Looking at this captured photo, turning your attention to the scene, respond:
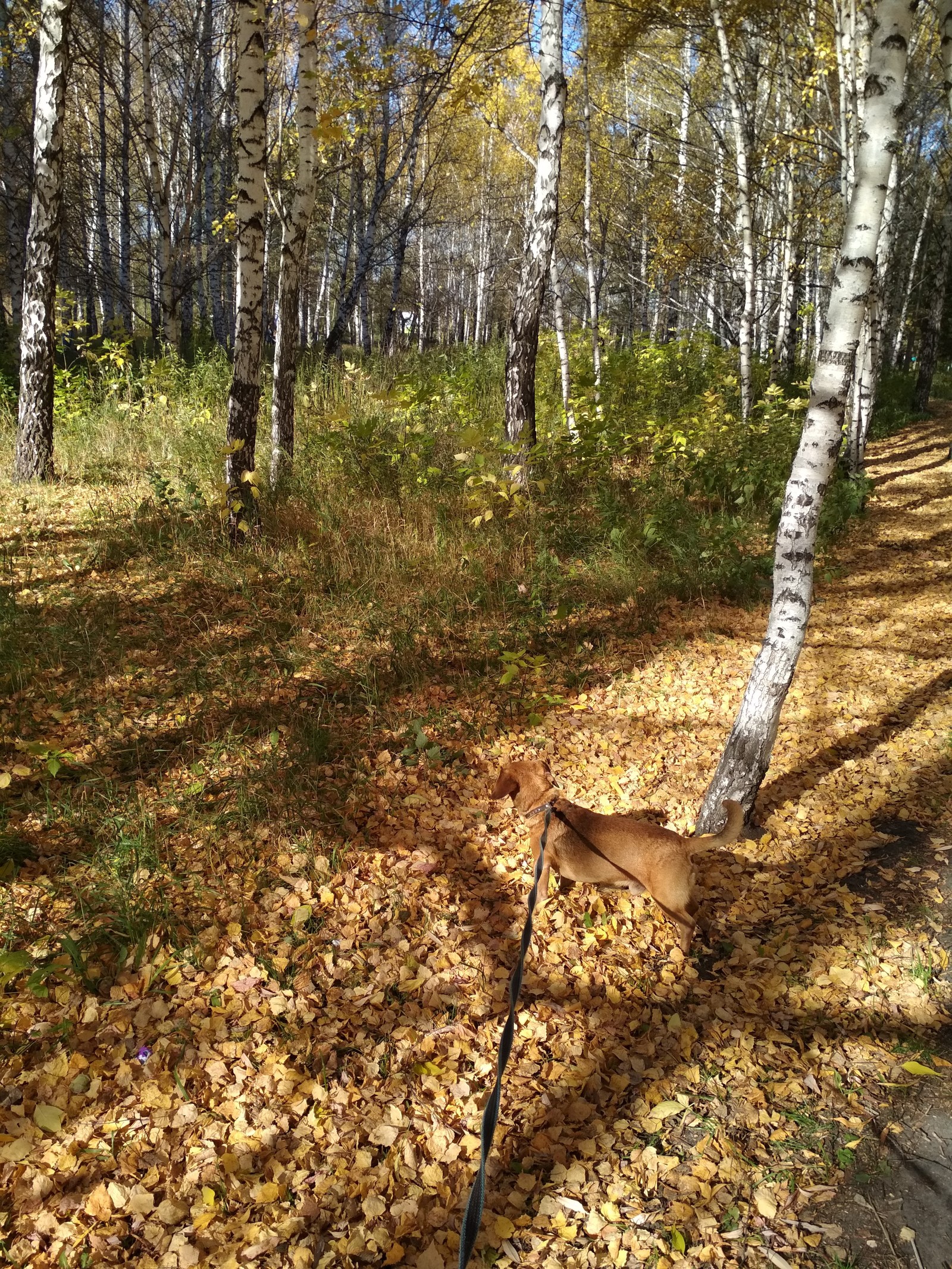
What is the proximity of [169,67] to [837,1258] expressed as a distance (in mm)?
21332

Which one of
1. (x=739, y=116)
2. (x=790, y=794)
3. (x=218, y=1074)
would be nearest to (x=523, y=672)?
(x=790, y=794)

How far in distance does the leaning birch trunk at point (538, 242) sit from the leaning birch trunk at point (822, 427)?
4.26 metres

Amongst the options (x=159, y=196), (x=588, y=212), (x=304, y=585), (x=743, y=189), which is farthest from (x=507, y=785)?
(x=159, y=196)

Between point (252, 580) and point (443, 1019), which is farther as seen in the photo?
point (252, 580)

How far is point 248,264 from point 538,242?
10.5 feet

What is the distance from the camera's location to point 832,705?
4.59 metres

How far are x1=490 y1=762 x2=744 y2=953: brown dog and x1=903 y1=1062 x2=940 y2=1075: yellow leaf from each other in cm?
83

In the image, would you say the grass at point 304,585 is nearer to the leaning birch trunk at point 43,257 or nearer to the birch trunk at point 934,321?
the leaning birch trunk at point 43,257

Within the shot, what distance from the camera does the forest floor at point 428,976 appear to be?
81.1 inches

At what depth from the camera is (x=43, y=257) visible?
7.34m

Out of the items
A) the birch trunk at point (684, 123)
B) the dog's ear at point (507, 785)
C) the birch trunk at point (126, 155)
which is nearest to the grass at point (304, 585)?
the dog's ear at point (507, 785)

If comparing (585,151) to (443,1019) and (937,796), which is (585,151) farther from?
(443,1019)

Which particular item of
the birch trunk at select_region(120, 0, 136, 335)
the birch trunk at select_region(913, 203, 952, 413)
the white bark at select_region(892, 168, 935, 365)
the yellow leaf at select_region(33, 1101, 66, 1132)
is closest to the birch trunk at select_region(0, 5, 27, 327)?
the birch trunk at select_region(120, 0, 136, 335)

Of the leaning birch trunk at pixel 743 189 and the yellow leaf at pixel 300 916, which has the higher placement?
the leaning birch trunk at pixel 743 189
